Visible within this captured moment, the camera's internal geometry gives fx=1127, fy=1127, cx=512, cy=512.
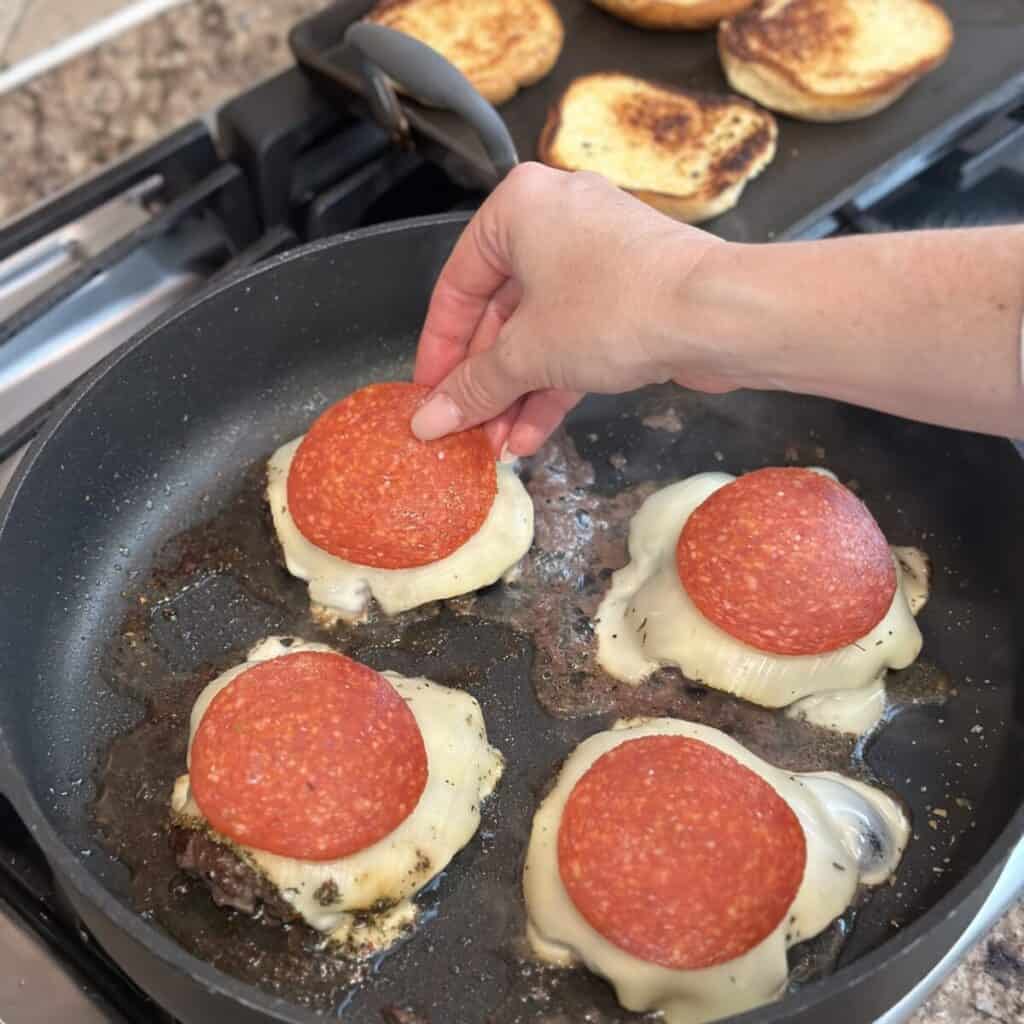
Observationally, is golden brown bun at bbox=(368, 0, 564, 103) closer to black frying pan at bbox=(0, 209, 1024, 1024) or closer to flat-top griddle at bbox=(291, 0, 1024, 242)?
flat-top griddle at bbox=(291, 0, 1024, 242)

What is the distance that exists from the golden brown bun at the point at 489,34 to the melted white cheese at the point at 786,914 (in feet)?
2.81

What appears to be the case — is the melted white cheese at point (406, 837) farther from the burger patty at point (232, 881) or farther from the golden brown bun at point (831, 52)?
the golden brown bun at point (831, 52)

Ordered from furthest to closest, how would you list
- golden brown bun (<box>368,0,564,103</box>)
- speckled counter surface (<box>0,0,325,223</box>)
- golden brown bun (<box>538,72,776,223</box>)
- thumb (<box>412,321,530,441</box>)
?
speckled counter surface (<box>0,0,325,223</box>)
golden brown bun (<box>368,0,564,103</box>)
golden brown bun (<box>538,72,776,223</box>)
thumb (<box>412,321,530,441</box>)

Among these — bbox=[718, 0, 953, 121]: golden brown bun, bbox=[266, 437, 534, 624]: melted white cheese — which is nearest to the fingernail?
bbox=[266, 437, 534, 624]: melted white cheese

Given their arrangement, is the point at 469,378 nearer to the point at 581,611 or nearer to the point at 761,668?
the point at 581,611

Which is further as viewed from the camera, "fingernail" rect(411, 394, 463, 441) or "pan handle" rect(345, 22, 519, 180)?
"pan handle" rect(345, 22, 519, 180)

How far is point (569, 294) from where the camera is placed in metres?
0.90

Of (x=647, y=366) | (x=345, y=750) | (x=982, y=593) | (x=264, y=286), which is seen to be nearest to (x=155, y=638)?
(x=345, y=750)

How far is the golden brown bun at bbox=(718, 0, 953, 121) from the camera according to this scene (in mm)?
1418

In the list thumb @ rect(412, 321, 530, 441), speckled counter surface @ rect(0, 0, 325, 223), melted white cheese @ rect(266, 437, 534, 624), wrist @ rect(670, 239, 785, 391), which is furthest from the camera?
speckled counter surface @ rect(0, 0, 325, 223)

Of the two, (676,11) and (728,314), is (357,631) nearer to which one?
(728,314)

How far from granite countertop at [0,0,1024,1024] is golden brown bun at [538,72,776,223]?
553 millimetres

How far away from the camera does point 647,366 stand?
89cm

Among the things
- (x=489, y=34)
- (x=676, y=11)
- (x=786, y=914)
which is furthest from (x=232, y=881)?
(x=676, y=11)
